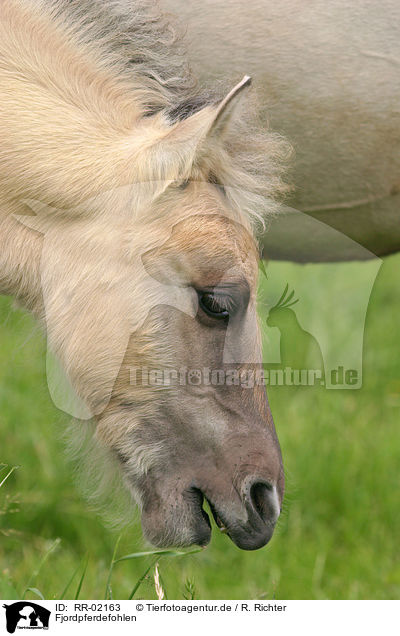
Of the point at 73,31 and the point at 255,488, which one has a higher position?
the point at 73,31

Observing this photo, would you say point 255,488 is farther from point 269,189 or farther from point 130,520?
point 269,189

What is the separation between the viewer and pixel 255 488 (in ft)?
8.71

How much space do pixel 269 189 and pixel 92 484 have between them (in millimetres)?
1099

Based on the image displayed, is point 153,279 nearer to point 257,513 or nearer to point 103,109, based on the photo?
→ point 103,109

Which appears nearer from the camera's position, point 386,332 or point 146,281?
point 146,281

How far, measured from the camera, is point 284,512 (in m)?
3.06

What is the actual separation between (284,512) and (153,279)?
3.16 ft

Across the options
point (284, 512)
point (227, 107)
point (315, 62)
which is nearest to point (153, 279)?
point (227, 107)

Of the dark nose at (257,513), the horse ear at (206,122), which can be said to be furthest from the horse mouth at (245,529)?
the horse ear at (206,122)

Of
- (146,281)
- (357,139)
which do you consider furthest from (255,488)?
(357,139)

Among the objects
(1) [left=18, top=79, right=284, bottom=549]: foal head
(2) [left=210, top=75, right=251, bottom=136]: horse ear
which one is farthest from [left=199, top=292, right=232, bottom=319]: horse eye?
(2) [left=210, top=75, right=251, bottom=136]: horse ear

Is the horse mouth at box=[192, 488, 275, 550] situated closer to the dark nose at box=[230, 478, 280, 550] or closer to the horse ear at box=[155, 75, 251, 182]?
the dark nose at box=[230, 478, 280, 550]
